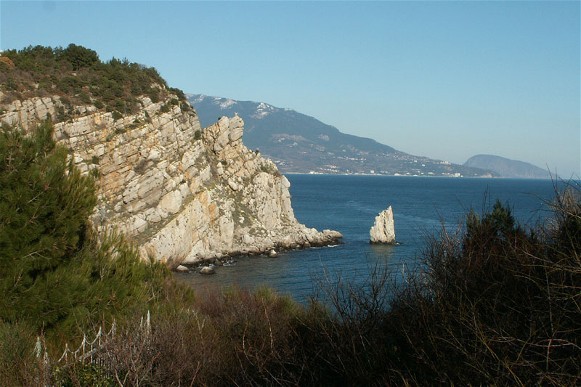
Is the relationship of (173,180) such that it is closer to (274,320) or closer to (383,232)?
(383,232)

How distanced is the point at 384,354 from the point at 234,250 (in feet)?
125

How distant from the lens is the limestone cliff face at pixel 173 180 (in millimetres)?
39406

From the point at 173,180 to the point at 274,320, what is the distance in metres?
29.5

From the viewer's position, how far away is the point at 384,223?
56531 millimetres

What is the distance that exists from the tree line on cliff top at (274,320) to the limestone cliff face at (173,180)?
2000cm

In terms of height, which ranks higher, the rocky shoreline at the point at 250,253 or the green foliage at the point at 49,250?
the green foliage at the point at 49,250

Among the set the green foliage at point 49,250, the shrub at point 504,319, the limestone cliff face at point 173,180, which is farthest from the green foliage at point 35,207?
the limestone cliff face at point 173,180

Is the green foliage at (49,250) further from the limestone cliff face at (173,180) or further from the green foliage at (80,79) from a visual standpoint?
the green foliage at (80,79)

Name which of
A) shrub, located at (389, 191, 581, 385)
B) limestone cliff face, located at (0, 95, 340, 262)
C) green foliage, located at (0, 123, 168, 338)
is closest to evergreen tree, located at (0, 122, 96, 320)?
green foliage, located at (0, 123, 168, 338)

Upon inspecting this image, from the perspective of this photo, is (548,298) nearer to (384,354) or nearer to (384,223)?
(384,354)

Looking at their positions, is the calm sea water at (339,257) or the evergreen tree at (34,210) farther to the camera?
the calm sea water at (339,257)

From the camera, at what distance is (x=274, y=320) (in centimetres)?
1534

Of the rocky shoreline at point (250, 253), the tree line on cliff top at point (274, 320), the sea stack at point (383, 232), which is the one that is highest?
the tree line on cliff top at point (274, 320)

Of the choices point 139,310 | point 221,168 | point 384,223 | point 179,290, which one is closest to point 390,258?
point 384,223
